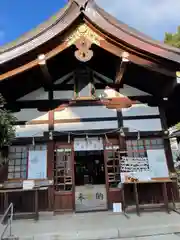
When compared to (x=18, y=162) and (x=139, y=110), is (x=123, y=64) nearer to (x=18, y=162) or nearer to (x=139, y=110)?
(x=139, y=110)

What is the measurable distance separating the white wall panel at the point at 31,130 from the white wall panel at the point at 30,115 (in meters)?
→ 0.23

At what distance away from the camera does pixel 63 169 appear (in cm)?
643

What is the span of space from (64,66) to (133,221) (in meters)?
4.88

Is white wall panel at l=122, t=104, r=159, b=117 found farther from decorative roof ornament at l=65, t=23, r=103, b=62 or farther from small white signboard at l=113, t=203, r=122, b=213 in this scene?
small white signboard at l=113, t=203, r=122, b=213

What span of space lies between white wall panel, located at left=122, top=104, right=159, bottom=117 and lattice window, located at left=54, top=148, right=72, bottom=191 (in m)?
2.13

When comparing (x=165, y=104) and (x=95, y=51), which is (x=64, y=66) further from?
(x=165, y=104)

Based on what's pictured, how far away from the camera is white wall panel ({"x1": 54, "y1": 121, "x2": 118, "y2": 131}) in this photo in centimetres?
657

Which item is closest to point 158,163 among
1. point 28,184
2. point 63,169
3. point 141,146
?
point 141,146

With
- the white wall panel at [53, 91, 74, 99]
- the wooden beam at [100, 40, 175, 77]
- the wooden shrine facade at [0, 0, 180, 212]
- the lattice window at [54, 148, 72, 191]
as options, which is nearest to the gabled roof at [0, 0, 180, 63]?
the wooden shrine facade at [0, 0, 180, 212]

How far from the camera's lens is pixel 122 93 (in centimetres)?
702

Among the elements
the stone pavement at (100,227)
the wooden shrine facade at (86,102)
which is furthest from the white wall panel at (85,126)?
the stone pavement at (100,227)

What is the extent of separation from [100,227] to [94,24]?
492cm

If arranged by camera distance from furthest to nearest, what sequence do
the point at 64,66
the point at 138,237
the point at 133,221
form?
the point at 64,66
the point at 133,221
the point at 138,237

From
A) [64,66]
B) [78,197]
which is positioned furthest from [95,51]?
[78,197]
